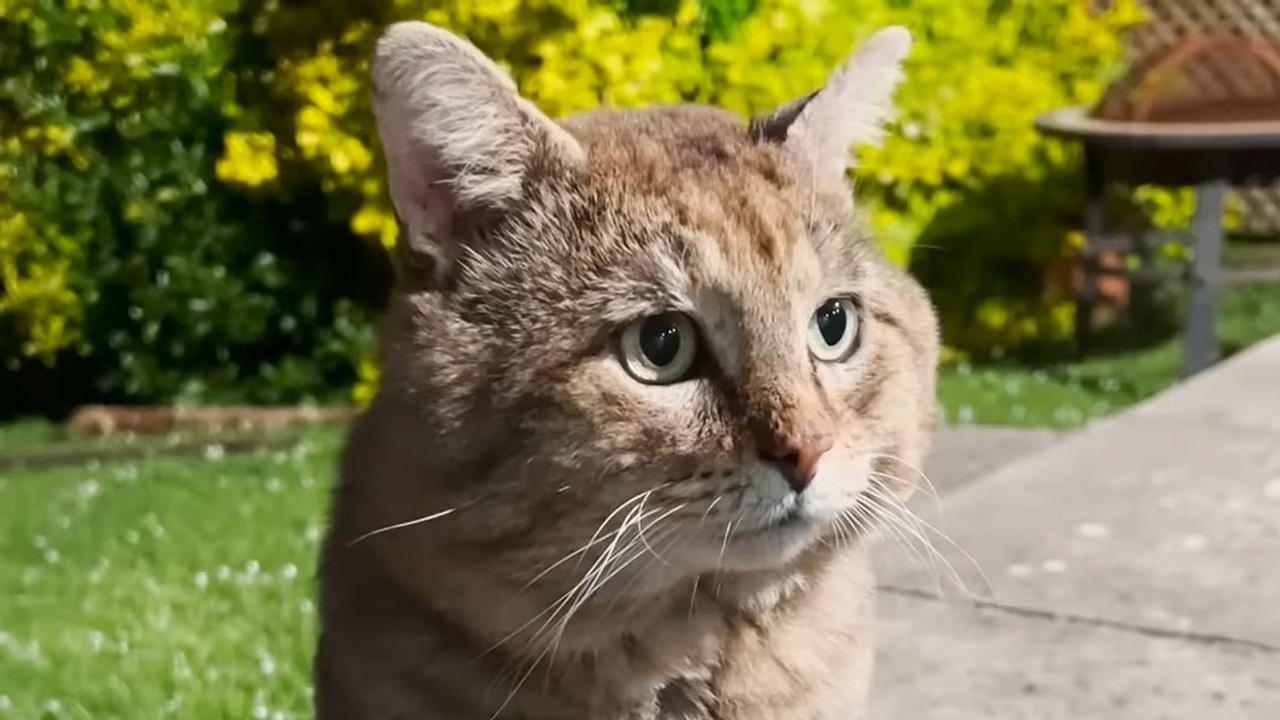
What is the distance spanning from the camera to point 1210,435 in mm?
3180

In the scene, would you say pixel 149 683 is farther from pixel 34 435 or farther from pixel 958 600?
pixel 34 435

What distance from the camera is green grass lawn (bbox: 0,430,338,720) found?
231 centimetres

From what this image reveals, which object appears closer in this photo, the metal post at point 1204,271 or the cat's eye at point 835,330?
the cat's eye at point 835,330

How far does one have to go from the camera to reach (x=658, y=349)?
4.24ft

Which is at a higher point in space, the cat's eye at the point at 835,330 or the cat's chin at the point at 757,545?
the cat's eye at the point at 835,330

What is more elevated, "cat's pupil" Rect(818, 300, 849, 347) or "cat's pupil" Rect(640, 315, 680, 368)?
"cat's pupil" Rect(818, 300, 849, 347)

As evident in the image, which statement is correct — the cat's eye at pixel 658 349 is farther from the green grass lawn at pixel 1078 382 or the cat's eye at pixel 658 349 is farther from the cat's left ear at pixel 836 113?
the green grass lawn at pixel 1078 382

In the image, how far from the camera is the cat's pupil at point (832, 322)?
4.46 feet

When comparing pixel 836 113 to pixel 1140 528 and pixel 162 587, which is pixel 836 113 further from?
pixel 162 587

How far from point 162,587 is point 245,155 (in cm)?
200

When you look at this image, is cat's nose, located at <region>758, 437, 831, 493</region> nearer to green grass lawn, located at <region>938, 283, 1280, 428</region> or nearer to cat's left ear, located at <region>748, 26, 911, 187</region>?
cat's left ear, located at <region>748, 26, 911, 187</region>

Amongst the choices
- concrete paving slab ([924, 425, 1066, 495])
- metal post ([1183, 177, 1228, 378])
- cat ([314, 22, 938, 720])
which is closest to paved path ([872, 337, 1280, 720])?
concrete paving slab ([924, 425, 1066, 495])

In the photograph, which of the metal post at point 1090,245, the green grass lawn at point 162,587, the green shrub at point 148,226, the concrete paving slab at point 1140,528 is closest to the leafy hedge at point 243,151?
the green shrub at point 148,226

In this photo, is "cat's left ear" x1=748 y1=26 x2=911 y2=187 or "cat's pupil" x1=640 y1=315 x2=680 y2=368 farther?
"cat's left ear" x1=748 y1=26 x2=911 y2=187
